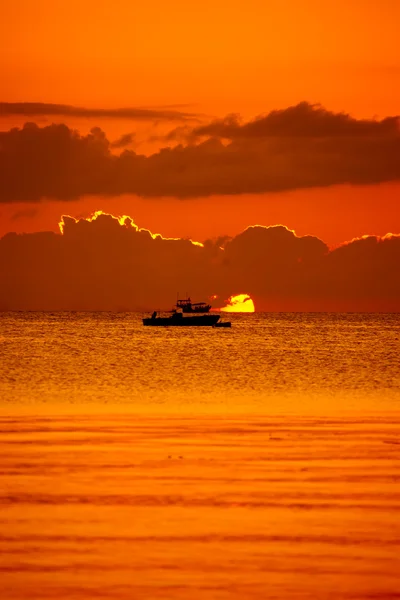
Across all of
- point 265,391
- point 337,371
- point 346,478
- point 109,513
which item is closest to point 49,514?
point 109,513

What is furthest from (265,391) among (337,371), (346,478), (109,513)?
(109,513)

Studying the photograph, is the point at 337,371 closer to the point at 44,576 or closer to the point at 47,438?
the point at 47,438

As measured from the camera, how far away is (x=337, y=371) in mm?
84875

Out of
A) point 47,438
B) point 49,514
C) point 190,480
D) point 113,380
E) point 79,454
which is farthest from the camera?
point 113,380

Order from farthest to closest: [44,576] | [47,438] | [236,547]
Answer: [47,438] → [236,547] → [44,576]

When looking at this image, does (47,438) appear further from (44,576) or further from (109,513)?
(44,576)

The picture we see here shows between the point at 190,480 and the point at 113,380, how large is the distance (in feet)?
163

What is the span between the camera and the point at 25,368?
3413 inches

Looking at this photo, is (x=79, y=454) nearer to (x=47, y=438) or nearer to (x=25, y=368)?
(x=47, y=438)

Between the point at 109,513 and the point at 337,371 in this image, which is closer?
the point at 109,513

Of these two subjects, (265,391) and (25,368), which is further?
(25,368)

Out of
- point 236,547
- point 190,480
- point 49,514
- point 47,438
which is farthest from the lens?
point 47,438

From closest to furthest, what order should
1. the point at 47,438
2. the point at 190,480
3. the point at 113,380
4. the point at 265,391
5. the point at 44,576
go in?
the point at 44,576 < the point at 190,480 < the point at 47,438 < the point at 265,391 < the point at 113,380

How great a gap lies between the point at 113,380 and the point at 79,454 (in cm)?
4530
